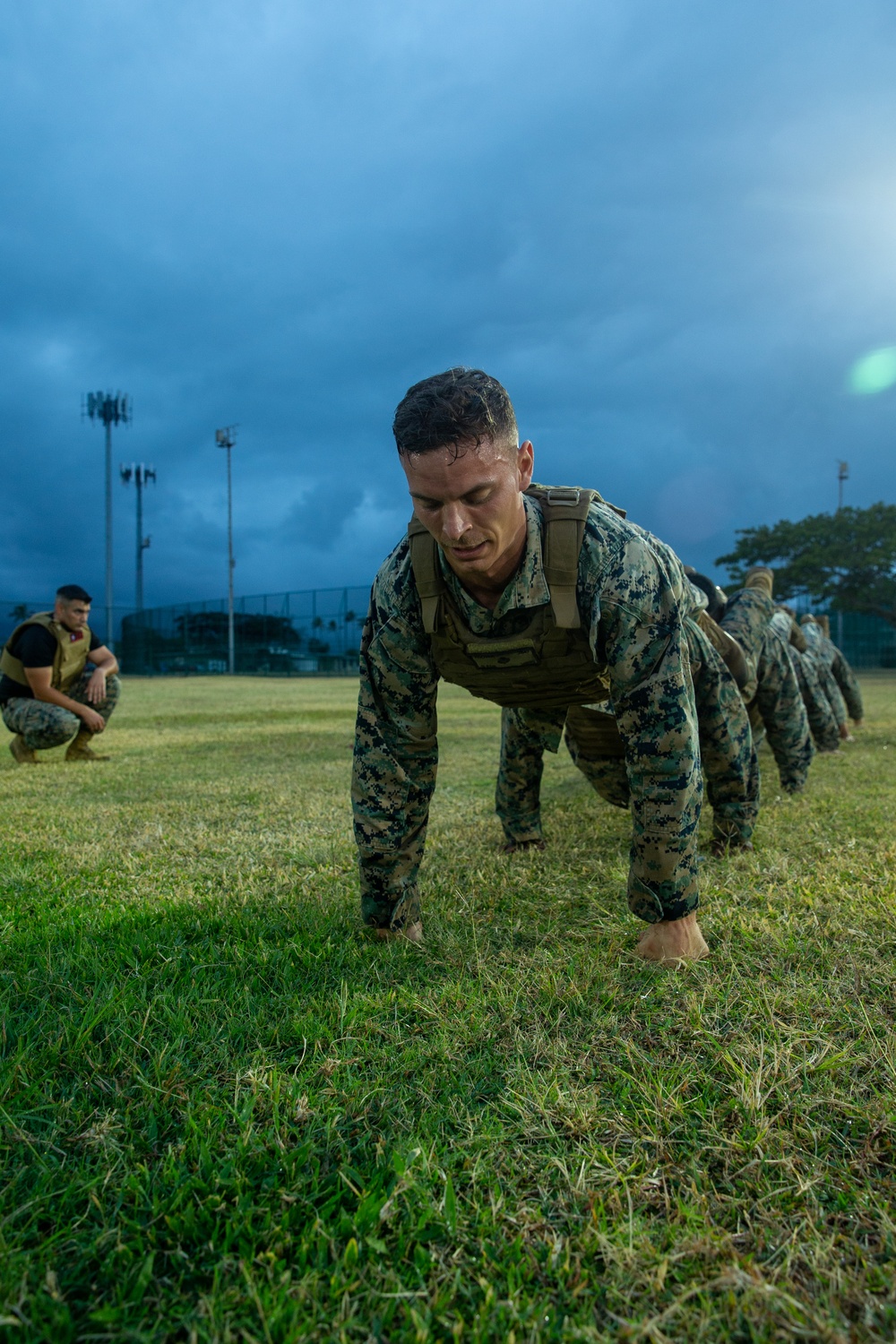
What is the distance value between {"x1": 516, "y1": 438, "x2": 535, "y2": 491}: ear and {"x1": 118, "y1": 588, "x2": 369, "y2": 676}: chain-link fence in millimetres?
32440

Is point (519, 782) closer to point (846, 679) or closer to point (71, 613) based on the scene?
point (71, 613)

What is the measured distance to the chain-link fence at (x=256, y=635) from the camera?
37281mm

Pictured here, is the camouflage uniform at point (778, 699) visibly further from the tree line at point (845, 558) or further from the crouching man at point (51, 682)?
the tree line at point (845, 558)

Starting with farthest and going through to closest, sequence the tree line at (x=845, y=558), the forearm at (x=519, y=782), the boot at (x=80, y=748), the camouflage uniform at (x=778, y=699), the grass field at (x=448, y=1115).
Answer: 1. the tree line at (x=845, y=558)
2. the boot at (x=80, y=748)
3. the camouflage uniform at (x=778, y=699)
4. the forearm at (x=519, y=782)
5. the grass field at (x=448, y=1115)

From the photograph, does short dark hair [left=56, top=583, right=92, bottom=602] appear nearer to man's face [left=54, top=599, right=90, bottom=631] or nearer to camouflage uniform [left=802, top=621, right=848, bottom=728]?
man's face [left=54, top=599, right=90, bottom=631]

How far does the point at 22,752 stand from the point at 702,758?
18.8 ft

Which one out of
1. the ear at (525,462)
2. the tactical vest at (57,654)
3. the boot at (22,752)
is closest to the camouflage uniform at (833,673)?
the ear at (525,462)

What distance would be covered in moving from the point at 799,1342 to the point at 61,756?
24.5 ft

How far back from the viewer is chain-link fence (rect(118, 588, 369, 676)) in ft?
122

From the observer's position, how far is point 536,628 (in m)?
2.33

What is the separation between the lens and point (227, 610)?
137 feet

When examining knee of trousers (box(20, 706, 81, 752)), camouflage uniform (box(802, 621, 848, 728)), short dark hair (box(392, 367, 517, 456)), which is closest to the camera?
short dark hair (box(392, 367, 517, 456))

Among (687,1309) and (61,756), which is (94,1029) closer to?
(687,1309)

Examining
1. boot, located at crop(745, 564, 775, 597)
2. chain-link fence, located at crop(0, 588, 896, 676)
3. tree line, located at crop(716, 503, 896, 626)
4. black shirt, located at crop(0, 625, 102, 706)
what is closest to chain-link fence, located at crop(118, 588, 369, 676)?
chain-link fence, located at crop(0, 588, 896, 676)
